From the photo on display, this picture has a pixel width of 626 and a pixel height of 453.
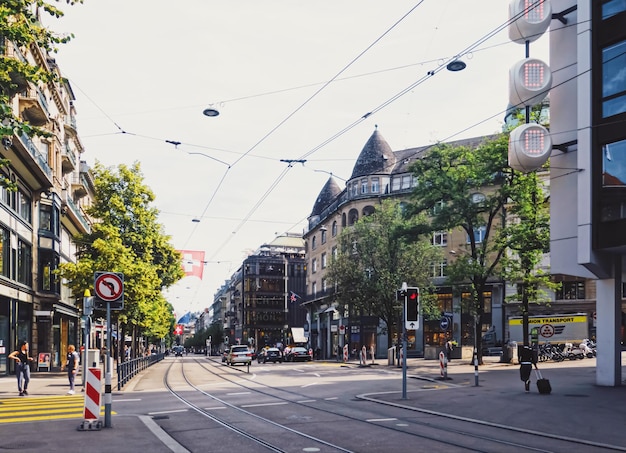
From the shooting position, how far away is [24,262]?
39.8 m

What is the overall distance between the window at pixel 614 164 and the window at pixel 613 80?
1.13 m

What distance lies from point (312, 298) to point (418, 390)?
6054 cm

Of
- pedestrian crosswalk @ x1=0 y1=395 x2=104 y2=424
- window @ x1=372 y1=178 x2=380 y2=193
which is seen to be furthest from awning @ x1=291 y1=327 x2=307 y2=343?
pedestrian crosswalk @ x1=0 y1=395 x2=104 y2=424

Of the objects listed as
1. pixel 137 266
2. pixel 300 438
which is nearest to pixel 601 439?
pixel 300 438

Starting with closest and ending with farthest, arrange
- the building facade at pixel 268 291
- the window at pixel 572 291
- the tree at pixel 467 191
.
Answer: the tree at pixel 467 191 < the window at pixel 572 291 < the building facade at pixel 268 291

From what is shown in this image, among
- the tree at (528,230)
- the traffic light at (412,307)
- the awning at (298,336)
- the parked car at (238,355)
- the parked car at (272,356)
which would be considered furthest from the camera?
the awning at (298,336)

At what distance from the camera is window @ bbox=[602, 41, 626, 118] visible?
74.7 feet

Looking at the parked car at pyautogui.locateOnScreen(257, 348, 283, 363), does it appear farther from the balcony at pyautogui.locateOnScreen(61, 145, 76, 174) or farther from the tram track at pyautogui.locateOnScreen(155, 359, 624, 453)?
the tram track at pyautogui.locateOnScreen(155, 359, 624, 453)

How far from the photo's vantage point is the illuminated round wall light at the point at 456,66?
18.3 meters

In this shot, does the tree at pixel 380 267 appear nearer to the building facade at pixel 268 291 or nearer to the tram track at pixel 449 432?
the tram track at pixel 449 432

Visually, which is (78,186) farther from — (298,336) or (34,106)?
(298,336)

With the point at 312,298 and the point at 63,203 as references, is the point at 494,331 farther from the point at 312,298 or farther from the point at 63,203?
the point at 63,203

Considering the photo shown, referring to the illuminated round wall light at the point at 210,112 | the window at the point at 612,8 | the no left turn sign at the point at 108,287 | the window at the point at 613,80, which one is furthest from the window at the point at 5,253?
the window at the point at 612,8

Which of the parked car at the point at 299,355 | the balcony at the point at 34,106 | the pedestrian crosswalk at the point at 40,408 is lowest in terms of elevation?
the parked car at the point at 299,355
